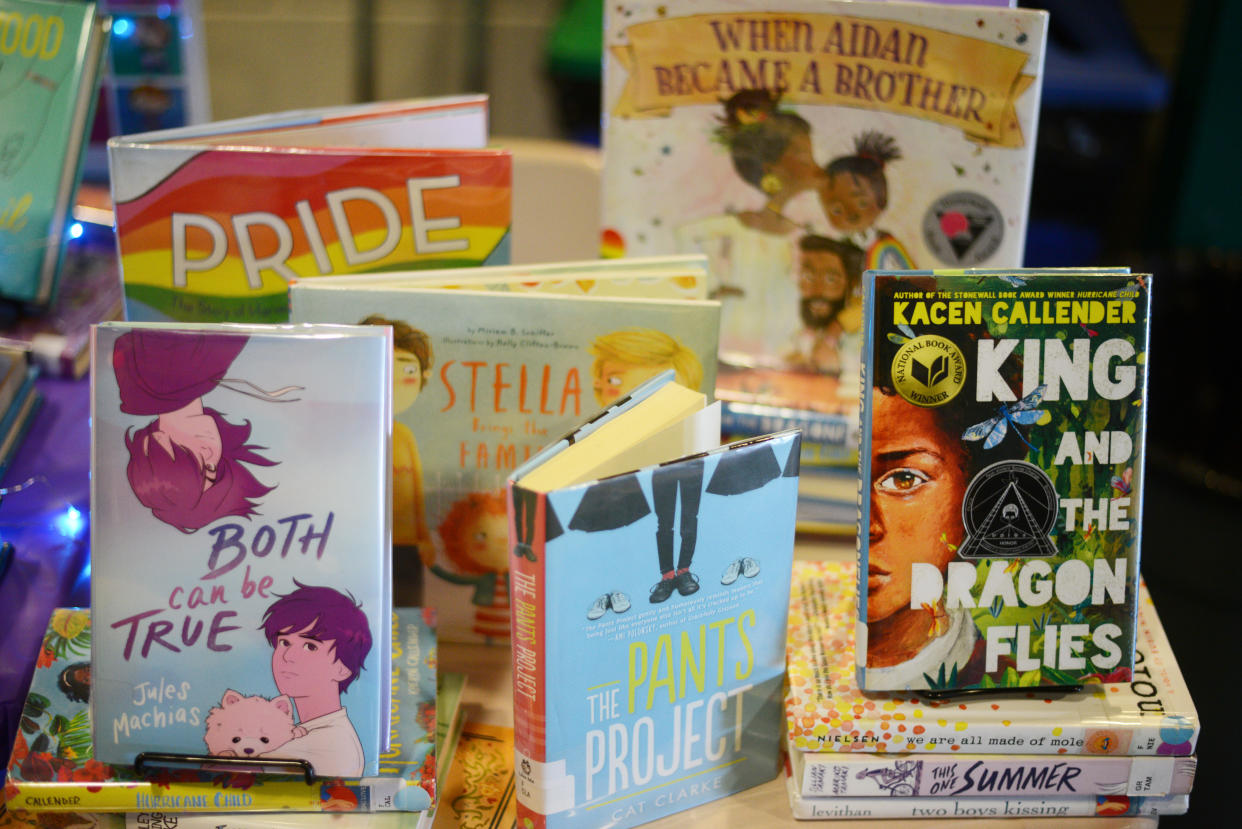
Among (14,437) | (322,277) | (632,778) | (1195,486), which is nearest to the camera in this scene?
(632,778)

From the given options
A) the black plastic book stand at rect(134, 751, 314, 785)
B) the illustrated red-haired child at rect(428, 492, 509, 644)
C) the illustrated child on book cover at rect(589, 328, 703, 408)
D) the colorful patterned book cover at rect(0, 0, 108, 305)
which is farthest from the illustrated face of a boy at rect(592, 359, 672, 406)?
the colorful patterned book cover at rect(0, 0, 108, 305)

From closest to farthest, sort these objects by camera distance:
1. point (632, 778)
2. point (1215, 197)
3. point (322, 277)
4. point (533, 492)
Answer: point (533, 492), point (632, 778), point (322, 277), point (1215, 197)

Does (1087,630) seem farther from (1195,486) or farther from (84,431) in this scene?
(1195,486)

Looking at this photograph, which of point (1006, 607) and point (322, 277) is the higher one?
point (322, 277)

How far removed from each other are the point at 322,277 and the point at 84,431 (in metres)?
0.35

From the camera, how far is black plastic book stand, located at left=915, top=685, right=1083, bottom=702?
0.90 m

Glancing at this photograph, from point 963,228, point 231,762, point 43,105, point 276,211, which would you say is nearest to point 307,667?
point 231,762

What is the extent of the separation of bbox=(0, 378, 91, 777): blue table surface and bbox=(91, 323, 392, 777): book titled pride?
0.14m

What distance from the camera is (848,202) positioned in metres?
1.24

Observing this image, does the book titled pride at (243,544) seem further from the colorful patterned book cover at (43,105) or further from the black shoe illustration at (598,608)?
the colorful patterned book cover at (43,105)

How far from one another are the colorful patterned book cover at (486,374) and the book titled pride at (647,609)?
0.30 ft

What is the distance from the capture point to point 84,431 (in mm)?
1151

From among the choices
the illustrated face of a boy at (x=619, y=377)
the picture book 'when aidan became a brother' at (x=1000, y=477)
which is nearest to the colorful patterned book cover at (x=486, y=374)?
the illustrated face of a boy at (x=619, y=377)

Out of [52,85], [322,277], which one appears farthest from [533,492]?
[52,85]
